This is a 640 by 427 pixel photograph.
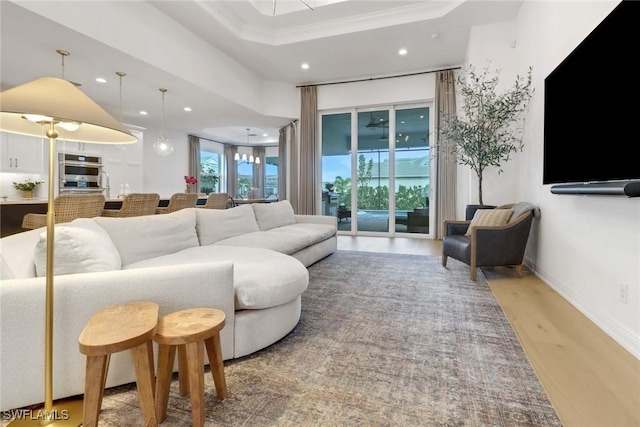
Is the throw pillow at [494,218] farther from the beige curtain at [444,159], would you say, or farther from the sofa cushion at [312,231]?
the beige curtain at [444,159]

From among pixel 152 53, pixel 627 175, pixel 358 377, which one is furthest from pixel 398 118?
pixel 358 377

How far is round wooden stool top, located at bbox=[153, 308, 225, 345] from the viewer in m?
1.23

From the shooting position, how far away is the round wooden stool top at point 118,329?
1062mm

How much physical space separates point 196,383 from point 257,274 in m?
0.75

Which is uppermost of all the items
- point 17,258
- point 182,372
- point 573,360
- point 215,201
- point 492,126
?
point 492,126

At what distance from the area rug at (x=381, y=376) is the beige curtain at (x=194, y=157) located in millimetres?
7631

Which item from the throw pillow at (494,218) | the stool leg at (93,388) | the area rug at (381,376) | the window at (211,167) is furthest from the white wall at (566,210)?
the window at (211,167)

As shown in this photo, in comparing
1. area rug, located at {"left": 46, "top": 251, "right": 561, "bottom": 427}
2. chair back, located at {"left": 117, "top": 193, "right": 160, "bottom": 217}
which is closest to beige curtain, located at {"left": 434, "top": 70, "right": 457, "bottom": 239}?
area rug, located at {"left": 46, "top": 251, "right": 561, "bottom": 427}

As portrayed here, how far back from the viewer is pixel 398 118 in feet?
22.1

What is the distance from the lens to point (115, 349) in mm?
1075

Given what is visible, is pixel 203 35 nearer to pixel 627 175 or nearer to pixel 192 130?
pixel 192 130

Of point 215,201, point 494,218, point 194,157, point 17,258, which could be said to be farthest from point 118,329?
point 194,157

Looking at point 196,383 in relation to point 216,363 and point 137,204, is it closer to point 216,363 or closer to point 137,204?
point 216,363

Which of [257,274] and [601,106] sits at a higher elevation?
[601,106]
